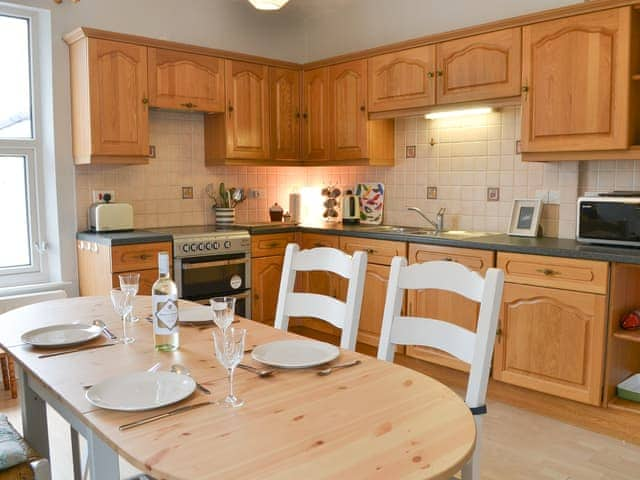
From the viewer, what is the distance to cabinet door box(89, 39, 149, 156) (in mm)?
3617

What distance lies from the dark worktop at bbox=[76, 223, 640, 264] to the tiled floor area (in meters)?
0.82

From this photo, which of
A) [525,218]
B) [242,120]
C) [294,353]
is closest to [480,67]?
[525,218]

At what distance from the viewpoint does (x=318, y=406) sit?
1.27 metres

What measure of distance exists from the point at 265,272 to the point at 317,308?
2.16m

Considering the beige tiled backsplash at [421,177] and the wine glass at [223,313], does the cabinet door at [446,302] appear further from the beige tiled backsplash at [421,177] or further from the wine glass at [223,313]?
the wine glass at [223,313]

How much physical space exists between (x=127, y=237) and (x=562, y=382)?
249cm

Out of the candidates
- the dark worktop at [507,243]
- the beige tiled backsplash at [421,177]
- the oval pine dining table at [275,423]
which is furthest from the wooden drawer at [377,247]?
the oval pine dining table at [275,423]

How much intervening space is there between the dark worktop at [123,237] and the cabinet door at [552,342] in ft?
6.68

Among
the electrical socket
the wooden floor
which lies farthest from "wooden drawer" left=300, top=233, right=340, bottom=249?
the wooden floor

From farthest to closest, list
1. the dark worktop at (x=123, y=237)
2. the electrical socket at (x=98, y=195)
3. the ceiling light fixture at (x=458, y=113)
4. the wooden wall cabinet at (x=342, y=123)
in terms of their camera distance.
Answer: the wooden wall cabinet at (x=342, y=123)
the electrical socket at (x=98, y=195)
the ceiling light fixture at (x=458, y=113)
the dark worktop at (x=123, y=237)

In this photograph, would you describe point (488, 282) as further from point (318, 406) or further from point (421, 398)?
point (318, 406)

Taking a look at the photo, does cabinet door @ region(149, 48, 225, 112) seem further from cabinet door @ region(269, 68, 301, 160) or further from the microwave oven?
the microwave oven

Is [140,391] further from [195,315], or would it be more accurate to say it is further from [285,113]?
[285,113]

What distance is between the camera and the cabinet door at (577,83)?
297 cm
